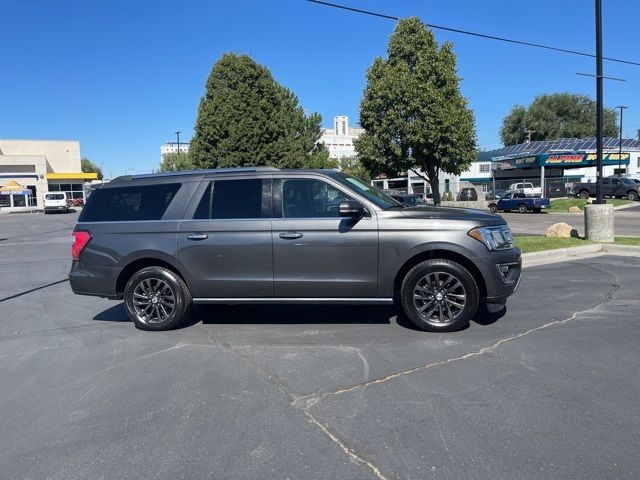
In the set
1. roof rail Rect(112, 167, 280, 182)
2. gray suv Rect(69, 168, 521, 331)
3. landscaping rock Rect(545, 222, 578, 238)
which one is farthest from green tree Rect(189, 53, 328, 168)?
gray suv Rect(69, 168, 521, 331)

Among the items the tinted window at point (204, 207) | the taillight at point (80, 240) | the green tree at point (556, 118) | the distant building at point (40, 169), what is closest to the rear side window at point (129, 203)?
the taillight at point (80, 240)

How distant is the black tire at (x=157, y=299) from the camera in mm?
6230

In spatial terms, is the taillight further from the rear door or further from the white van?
the white van

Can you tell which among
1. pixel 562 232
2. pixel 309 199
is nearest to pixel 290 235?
pixel 309 199

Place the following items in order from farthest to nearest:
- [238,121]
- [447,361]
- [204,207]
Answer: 1. [238,121]
2. [204,207]
3. [447,361]

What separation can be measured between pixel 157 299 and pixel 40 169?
6727 centimetres

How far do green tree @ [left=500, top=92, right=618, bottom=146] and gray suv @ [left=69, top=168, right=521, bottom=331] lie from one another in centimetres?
8464

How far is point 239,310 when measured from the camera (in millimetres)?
7262

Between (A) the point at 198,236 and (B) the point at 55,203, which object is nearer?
(A) the point at 198,236

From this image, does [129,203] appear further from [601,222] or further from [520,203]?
[520,203]

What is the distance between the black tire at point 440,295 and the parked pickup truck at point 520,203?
31.0 metres

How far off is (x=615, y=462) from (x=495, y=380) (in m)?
1.33

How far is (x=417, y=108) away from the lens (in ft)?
58.0

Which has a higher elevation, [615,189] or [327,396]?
[615,189]
